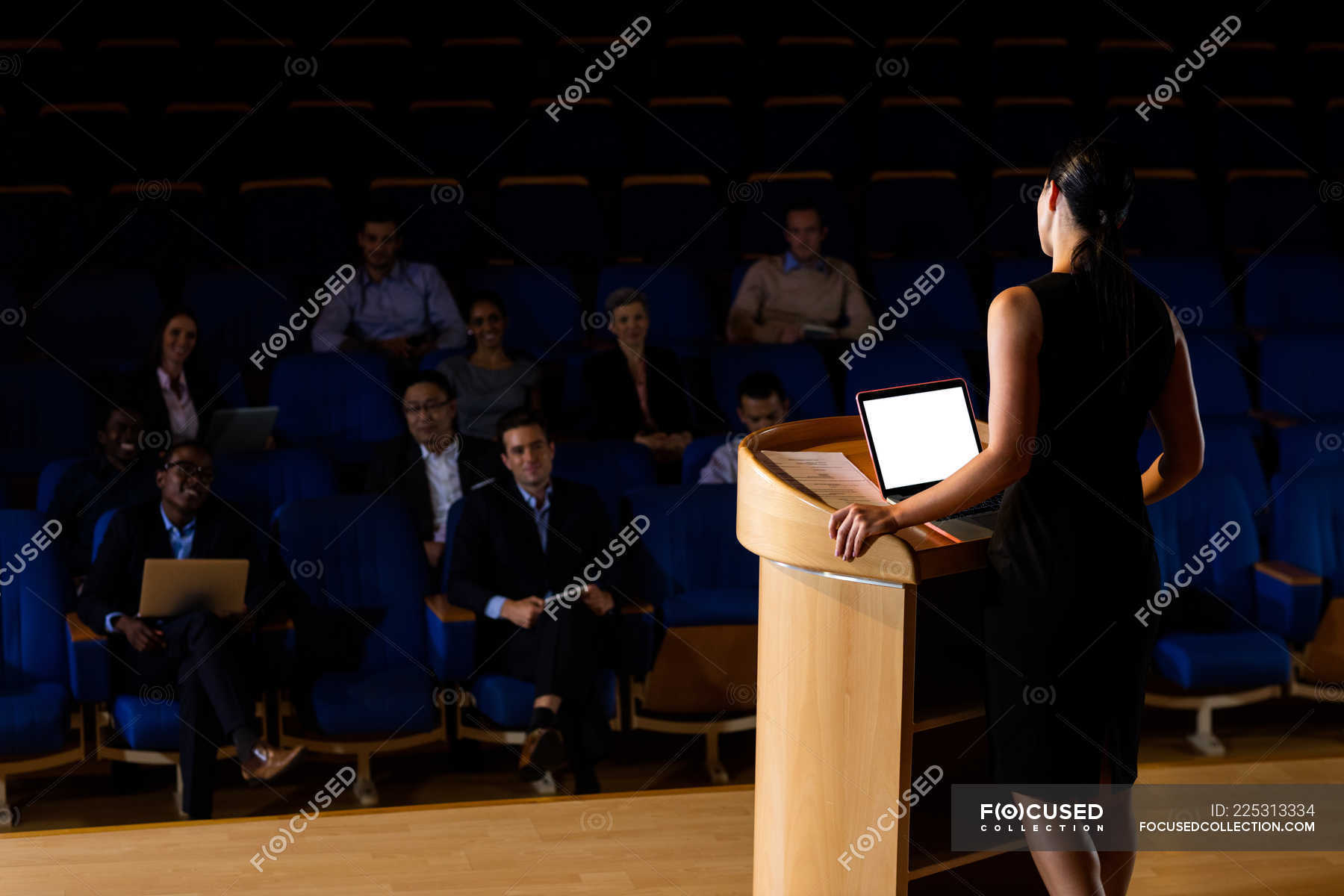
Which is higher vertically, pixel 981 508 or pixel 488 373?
pixel 488 373

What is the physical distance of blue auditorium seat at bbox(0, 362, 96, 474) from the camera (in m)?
1.70

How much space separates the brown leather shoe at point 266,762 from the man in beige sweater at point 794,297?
989 mm

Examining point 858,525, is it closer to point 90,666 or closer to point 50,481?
point 90,666

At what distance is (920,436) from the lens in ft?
2.49

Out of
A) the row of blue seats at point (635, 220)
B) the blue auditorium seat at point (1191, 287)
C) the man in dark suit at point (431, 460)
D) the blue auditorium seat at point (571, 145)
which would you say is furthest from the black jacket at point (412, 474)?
the blue auditorium seat at point (1191, 287)

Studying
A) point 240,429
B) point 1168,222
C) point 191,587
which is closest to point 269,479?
point 240,429

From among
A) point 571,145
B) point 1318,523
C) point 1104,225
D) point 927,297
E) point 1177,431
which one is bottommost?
point 1318,523

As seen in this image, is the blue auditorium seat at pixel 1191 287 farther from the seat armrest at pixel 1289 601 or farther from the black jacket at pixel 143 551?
the black jacket at pixel 143 551

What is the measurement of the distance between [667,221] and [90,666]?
1.29 metres

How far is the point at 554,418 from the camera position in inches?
73.4

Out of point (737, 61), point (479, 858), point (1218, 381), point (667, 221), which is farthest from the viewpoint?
point (737, 61)

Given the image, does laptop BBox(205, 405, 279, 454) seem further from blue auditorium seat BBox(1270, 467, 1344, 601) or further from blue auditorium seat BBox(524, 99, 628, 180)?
blue auditorium seat BBox(1270, 467, 1344, 601)

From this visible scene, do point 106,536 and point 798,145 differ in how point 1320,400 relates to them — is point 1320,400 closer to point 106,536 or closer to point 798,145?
point 798,145

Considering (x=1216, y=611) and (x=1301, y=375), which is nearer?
(x=1216, y=611)
